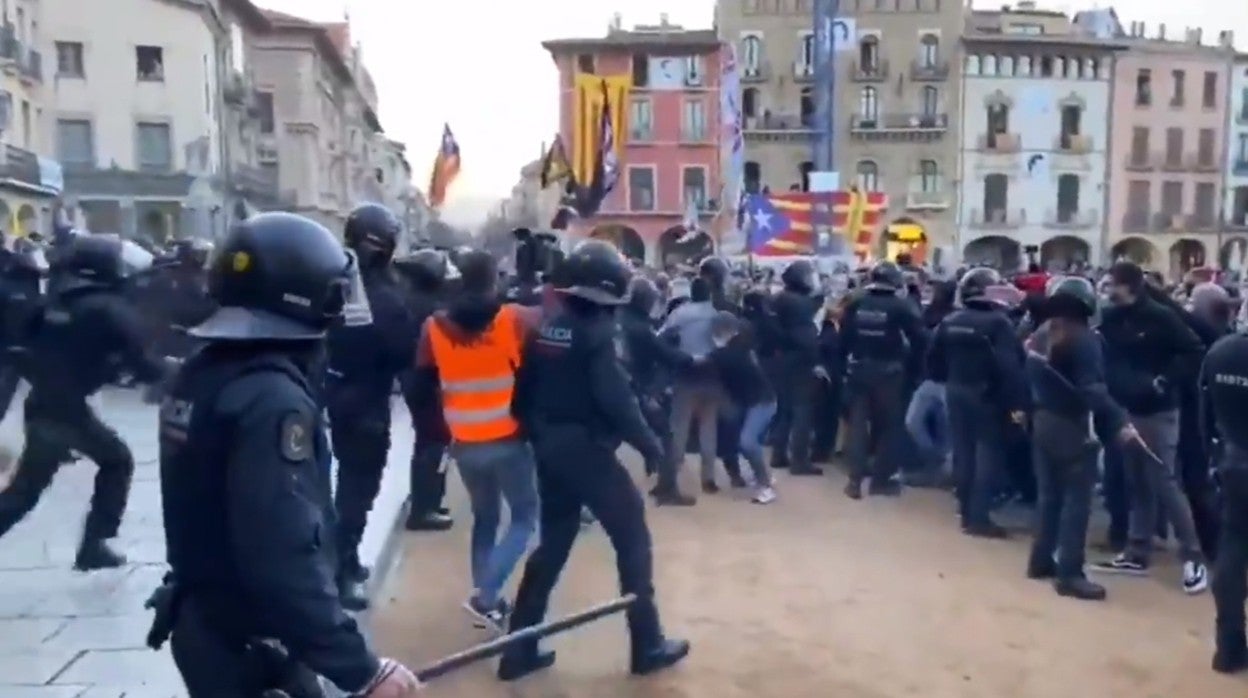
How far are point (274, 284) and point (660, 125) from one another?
48.7 meters

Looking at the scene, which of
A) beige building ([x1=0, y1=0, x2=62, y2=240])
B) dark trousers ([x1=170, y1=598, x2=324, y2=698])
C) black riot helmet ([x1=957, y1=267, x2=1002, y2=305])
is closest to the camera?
dark trousers ([x1=170, y1=598, x2=324, y2=698])

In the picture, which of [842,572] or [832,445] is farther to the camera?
[832,445]

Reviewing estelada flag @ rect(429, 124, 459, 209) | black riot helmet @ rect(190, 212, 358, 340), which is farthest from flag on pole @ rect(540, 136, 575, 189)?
black riot helmet @ rect(190, 212, 358, 340)

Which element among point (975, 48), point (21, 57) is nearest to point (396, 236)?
point (21, 57)

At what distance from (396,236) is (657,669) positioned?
2.47 m

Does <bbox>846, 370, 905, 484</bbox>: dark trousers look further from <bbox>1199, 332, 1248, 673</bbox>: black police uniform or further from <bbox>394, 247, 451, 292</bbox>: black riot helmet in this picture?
<bbox>1199, 332, 1248, 673</bbox>: black police uniform

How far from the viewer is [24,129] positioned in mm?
36969

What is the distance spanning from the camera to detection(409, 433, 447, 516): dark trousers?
860 centimetres

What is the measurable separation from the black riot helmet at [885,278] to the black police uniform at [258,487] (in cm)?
714

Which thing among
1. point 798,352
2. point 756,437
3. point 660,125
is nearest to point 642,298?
point 756,437

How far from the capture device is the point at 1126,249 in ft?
176

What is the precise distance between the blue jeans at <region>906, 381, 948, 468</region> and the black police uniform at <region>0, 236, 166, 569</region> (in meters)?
5.98

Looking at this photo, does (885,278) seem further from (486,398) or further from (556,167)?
(556,167)

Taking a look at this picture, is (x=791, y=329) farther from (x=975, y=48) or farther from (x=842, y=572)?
(x=975, y=48)
